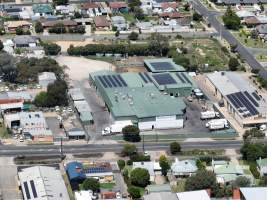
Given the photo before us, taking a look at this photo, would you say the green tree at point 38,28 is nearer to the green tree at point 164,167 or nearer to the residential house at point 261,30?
the residential house at point 261,30

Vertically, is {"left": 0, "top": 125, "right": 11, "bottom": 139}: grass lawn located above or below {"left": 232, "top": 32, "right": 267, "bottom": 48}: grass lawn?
above

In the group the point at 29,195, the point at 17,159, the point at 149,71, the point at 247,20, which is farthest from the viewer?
the point at 247,20

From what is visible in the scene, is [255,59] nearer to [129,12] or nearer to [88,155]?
[129,12]

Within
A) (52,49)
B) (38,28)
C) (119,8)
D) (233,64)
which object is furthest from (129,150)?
(119,8)

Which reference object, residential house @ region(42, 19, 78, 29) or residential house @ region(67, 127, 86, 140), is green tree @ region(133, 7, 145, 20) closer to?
residential house @ region(42, 19, 78, 29)

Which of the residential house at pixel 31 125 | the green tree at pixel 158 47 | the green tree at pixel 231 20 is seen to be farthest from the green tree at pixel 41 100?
the green tree at pixel 231 20

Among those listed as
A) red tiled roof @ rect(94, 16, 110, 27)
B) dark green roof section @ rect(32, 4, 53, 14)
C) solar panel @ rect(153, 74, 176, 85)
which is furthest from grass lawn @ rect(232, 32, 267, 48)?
dark green roof section @ rect(32, 4, 53, 14)

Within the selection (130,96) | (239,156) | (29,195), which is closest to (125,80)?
(130,96)
